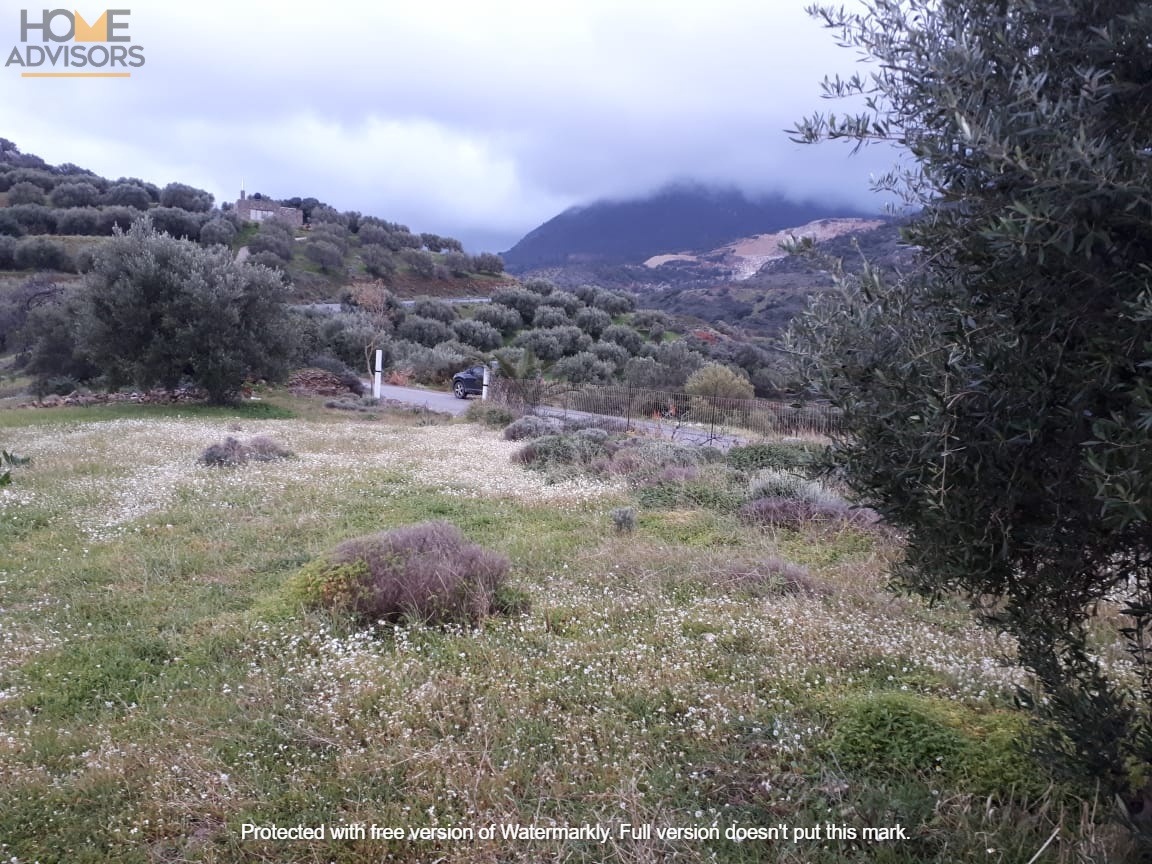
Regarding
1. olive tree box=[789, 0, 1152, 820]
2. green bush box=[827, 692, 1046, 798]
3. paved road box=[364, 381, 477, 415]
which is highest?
olive tree box=[789, 0, 1152, 820]

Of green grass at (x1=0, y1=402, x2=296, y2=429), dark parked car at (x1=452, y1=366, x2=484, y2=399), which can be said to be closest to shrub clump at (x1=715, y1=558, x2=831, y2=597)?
green grass at (x1=0, y1=402, x2=296, y2=429)

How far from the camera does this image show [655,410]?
922 inches

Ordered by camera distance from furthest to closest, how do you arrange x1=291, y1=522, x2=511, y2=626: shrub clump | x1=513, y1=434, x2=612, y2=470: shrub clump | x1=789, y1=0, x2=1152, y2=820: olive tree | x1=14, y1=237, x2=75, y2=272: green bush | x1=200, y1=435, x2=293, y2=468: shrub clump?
x1=14, y1=237, x2=75, y2=272: green bush → x1=513, y1=434, x2=612, y2=470: shrub clump → x1=200, y1=435, x2=293, y2=468: shrub clump → x1=291, y1=522, x2=511, y2=626: shrub clump → x1=789, y1=0, x2=1152, y2=820: olive tree

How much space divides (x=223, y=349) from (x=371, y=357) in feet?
50.5

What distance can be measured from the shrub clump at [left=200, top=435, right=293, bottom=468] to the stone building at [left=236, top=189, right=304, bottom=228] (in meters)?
59.8

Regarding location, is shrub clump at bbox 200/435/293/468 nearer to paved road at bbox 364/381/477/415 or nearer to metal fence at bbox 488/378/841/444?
metal fence at bbox 488/378/841/444

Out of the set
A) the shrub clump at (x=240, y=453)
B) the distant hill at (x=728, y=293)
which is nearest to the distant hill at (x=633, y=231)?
the distant hill at (x=728, y=293)

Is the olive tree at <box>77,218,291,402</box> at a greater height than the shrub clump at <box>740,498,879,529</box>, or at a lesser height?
greater

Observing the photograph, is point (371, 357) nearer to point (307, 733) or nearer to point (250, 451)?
point (250, 451)

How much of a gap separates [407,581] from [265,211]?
76426mm

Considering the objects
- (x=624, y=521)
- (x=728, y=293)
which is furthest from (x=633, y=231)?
(x=624, y=521)

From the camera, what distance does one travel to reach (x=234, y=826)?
329cm

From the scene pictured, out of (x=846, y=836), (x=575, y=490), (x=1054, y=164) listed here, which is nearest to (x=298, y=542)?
(x=575, y=490)

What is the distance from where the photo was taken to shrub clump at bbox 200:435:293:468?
12.8m
